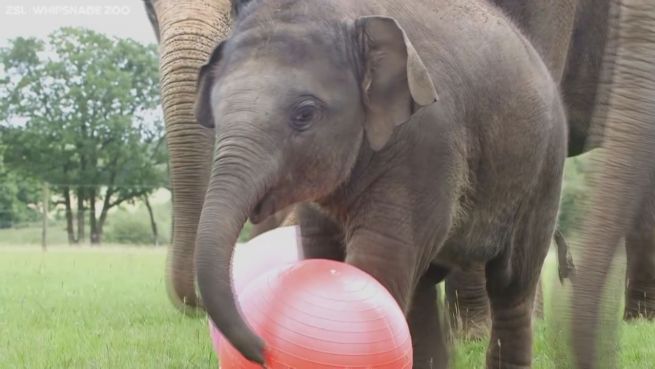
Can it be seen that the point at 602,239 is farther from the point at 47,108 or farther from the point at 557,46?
the point at 47,108

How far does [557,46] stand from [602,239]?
8.74 ft

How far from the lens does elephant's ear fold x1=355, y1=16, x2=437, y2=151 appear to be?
3213mm

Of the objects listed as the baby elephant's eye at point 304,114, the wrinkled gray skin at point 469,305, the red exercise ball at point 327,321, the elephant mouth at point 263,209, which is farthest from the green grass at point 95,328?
the baby elephant's eye at point 304,114

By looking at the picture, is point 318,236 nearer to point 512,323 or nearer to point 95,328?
point 512,323

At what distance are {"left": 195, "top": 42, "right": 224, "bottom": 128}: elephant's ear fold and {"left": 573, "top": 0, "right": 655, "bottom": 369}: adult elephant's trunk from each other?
1.21 metres

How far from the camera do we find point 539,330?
20.6 ft

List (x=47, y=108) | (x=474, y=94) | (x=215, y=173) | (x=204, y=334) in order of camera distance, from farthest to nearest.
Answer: (x=47, y=108) < (x=204, y=334) < (x=474, y=94) < (x=215, y=173)

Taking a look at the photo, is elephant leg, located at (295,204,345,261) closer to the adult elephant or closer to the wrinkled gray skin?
the adult elephant

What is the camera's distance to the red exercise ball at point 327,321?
303 centimetres

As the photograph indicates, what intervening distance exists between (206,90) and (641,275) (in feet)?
15.3

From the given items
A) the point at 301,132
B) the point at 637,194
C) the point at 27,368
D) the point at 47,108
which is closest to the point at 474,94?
the point at 301,132

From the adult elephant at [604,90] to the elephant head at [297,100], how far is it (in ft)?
2.00

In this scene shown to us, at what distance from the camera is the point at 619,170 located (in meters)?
2.65

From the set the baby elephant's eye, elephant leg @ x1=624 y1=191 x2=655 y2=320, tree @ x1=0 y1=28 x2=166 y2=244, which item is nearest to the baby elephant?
the baby elephant's eye
